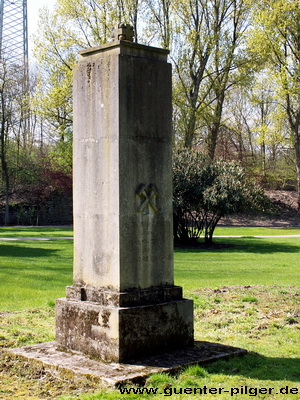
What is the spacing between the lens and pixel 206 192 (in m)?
24.3

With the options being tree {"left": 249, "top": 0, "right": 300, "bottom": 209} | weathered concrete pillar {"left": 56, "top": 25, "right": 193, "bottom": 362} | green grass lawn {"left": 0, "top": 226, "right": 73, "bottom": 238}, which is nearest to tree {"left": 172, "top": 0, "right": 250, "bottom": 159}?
tree {"left": 249, "top": 0, "right": 300, "bottom": 209}

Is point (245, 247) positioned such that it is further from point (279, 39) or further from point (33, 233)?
point (279, 39)

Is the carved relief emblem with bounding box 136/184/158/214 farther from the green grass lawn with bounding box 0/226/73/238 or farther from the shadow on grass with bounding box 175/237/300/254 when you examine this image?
the green grass lawn with bounding box 0/226/73/238

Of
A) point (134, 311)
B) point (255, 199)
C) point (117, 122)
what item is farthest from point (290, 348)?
point (255, 199)

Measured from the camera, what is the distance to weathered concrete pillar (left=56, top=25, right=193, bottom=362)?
19.0 feet

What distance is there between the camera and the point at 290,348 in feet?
21.5

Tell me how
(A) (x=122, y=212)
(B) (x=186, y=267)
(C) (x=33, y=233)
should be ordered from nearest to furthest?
(A) (x=122, y=212) → (B) (x=186, y=267) → (C) (x=33, y=233)

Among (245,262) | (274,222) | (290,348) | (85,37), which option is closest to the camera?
(290,348)

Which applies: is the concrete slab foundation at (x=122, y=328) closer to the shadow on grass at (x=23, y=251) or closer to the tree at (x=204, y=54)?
the shadow on grass at (x=23, y=251)

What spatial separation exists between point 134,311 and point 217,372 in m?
1.00

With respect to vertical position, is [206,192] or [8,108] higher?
[8,108]

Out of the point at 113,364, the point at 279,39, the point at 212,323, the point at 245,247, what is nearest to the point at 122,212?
the point at 113,364

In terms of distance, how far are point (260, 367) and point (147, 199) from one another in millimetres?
2072

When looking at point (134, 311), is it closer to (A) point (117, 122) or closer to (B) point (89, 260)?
(B) point (89, 260)
